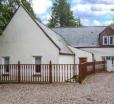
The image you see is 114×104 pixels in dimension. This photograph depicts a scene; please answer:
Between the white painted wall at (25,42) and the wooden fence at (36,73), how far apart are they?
193cm

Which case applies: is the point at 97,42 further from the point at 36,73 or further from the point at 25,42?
the point at 36,73

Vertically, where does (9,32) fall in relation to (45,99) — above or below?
above

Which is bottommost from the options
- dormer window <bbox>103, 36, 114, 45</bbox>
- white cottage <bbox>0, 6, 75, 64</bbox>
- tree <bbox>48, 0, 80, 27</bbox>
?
white cottage <bbox>0, 6, 75, 64</bbox>

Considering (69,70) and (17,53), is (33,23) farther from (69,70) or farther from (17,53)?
(69,70)

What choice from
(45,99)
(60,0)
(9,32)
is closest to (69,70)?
(9,32)

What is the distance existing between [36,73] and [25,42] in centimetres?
337

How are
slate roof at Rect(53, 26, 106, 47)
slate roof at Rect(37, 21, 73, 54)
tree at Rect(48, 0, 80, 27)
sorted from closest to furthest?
slate roof at Rect(37, 21, 73, 54) < slate roof at Rect(53, 26, 106, 47) < tree at Rect(48, 0, 80, 27)

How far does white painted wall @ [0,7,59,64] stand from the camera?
32156 millimetres

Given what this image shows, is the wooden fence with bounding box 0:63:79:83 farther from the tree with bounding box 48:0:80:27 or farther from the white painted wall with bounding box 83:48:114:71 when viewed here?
the tree with bounding box 48:0:80:27

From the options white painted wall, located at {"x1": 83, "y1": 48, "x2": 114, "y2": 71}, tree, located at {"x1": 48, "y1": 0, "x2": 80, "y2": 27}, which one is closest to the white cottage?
white painted wall, located at {"x1": 83, "y1": 48, "x2": 114, "y2": 71}

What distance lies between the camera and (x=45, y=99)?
1883 cm

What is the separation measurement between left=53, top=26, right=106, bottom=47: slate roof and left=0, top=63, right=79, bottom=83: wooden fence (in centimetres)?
2223

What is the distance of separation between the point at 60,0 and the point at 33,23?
73.0 metres

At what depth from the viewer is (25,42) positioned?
32844mm
